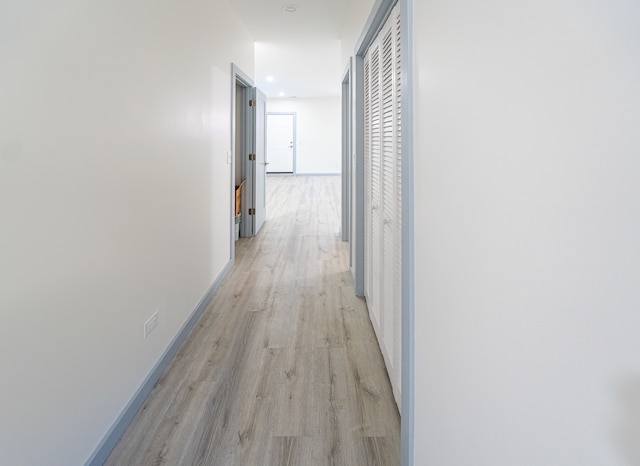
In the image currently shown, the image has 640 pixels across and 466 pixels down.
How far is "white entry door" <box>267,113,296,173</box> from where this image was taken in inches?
520

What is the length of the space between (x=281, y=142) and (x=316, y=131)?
45.2 inches

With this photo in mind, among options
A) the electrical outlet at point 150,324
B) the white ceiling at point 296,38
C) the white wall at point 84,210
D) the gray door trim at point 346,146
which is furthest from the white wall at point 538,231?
the gray door trim at point 346,146

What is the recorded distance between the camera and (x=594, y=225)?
0.50 m

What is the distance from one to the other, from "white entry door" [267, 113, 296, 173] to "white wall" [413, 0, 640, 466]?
41.1 feet

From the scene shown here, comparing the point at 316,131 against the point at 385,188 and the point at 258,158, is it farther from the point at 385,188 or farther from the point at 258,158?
the point at 385,188

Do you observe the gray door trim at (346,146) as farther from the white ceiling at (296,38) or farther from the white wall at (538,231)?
the white wall at (538,231)

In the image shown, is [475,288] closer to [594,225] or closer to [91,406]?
[594,225]

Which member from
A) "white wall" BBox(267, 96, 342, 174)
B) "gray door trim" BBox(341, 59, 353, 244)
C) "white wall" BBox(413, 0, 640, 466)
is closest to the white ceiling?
"gray door trim" BBox(341, 59, 353, 244)

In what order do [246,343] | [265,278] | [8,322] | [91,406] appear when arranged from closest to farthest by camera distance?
[8,322], [91,406], [246,343], [265,278]

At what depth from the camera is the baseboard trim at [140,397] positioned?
1.59 metres

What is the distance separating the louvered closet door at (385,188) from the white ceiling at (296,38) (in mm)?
1464

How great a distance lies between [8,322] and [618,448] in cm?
129

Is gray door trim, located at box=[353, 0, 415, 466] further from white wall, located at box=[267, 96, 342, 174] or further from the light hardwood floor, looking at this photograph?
white wall, located at box=[267, 96, 342, 174]

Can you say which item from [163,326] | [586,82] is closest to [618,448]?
[586,82]
